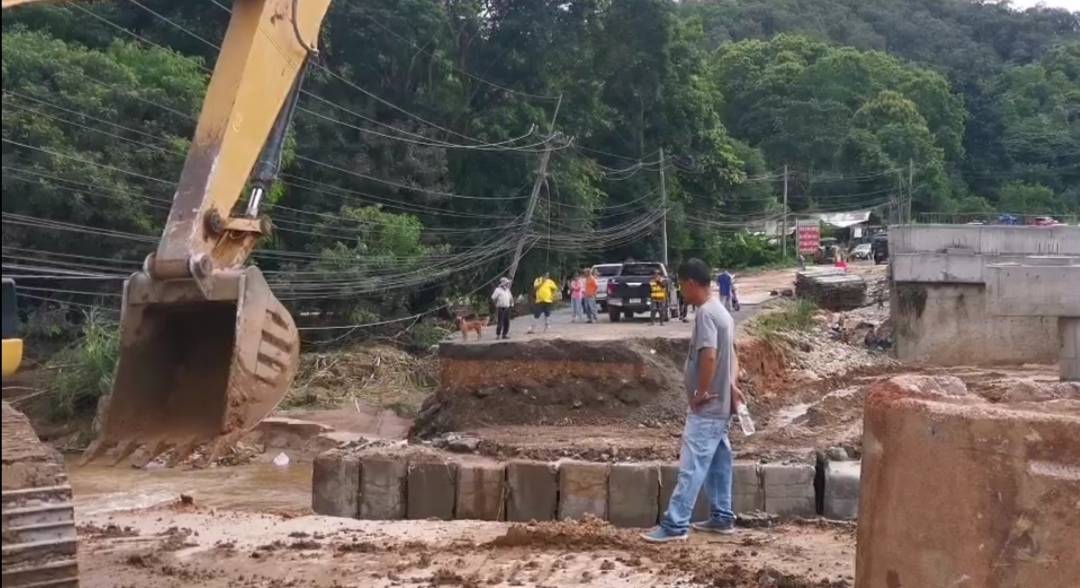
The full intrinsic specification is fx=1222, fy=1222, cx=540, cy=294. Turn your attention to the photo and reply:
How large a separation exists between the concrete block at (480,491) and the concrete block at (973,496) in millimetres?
6223

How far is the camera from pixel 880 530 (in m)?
4.45

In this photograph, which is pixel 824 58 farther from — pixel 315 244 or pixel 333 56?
pixel 315 244

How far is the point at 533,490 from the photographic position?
1041 centimetres

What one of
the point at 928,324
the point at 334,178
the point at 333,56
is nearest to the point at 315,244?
the point at 334,178

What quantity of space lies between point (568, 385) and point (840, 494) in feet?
33.1

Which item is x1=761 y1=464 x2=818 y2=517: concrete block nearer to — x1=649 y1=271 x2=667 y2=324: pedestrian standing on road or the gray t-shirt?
the gray t-shirt

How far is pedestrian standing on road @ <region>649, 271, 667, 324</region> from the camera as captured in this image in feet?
85.2

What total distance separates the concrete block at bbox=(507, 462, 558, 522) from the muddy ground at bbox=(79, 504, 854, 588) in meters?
1.09

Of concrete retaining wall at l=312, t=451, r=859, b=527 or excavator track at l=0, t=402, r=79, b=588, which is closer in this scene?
excavator track at l=0, t=402, r=79, b=588

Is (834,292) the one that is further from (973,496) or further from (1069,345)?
(973,496)

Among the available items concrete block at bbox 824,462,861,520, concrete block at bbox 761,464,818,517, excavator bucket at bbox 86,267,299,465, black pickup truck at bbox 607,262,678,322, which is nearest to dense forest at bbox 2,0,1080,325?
excavator bucket at bbox 86,267,299,465

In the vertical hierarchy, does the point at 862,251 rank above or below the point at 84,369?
above

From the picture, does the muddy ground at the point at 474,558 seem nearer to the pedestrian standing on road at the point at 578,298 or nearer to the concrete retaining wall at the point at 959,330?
the concrete retaining wall at the point at 959,330

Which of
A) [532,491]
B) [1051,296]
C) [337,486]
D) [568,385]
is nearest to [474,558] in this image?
[532,491]
